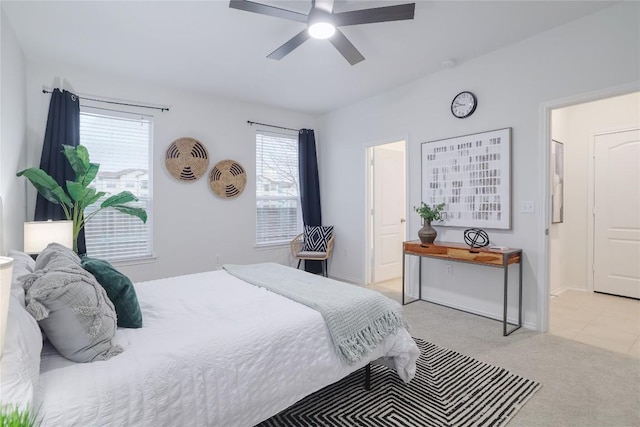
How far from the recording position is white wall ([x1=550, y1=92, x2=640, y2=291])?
13.4 feet

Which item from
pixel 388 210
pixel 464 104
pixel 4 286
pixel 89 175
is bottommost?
pixel 4 286

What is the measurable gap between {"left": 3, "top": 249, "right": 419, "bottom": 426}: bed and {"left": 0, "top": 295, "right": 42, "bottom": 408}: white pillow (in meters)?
0.07

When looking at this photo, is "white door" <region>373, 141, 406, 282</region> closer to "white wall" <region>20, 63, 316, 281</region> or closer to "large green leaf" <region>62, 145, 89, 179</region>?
"white wall" <region>20, 63, 316, 281</region>

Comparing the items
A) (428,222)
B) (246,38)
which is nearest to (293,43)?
(246,38)

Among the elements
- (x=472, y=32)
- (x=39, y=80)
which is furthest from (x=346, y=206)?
(x=39, y=80)

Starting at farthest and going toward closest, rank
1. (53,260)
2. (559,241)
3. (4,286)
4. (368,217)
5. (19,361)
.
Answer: (368,217), (559,241), (53,260), (19,361), (4,286)

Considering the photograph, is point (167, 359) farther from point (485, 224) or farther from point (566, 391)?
point (485, 224)

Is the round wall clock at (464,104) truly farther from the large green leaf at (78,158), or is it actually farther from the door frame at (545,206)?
the large green leaf at (78,158)

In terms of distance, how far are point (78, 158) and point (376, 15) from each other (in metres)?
2.91

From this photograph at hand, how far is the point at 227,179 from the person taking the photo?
175 inches

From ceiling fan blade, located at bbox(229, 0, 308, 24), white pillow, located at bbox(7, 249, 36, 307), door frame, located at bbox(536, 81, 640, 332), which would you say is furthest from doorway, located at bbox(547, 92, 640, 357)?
white pillow, located at bbox(7, 249, 36, 307)

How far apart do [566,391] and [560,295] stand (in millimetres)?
2566

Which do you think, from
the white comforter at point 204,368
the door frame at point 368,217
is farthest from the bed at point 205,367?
the door frame at point 368,217

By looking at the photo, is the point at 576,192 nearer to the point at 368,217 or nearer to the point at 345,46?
the point at 368,217
